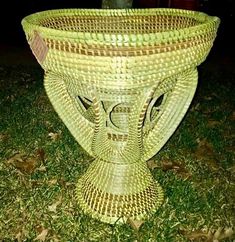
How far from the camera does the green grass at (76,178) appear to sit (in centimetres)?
197

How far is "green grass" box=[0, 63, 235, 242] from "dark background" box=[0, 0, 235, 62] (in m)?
2.52

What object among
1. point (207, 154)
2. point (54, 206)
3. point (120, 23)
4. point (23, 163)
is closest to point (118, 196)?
point (54, 206)

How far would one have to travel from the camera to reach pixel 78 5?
32.2ft

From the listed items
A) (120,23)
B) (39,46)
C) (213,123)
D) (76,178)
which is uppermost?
(39,46)

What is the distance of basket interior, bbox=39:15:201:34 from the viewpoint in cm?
233

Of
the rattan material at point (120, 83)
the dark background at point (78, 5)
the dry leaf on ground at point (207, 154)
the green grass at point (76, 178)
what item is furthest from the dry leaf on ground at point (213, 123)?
the dark background at point (78, 5)

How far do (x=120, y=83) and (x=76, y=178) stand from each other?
110 cm

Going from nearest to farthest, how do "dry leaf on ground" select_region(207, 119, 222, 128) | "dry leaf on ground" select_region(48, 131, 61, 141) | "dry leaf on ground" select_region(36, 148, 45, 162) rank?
"dry leaf on ground" select_region(36, 148, 45, 162) < "dry leaf on ground" select_region(48, 131, 61, 141) < "dry leaf on ground" select_region(207, 119, 222, 128)

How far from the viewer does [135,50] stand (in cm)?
139

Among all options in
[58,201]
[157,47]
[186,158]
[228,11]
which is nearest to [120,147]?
[58,201]

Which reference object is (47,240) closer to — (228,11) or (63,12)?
(63,12)

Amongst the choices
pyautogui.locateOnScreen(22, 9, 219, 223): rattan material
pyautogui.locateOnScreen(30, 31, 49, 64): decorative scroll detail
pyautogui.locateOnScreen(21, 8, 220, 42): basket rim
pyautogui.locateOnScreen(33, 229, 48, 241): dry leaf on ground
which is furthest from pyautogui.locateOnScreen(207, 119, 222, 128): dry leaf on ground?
pyautogui.locateOnScreen(30, 31, 49, 64): decorative scroll detail

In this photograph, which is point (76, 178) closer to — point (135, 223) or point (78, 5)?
point (135, 223)

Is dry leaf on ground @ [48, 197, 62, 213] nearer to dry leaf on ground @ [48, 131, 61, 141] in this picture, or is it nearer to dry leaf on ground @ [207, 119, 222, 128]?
dry leaf on ground @ [48, 131, 61, 141]
